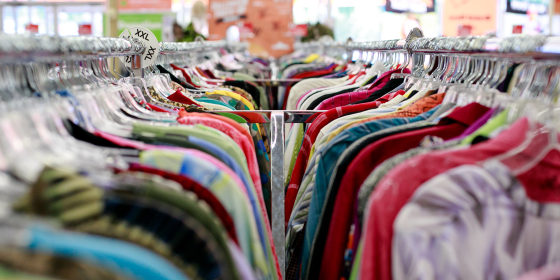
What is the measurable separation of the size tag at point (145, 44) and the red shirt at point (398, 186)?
1.32 meters

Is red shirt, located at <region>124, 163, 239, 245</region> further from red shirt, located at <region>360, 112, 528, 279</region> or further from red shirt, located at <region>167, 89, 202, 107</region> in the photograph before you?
red shirt, located at <region>167, 89, 202, 107</region>

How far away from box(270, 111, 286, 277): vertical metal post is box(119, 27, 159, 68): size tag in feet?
2.01

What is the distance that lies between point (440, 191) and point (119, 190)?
20.0 inches

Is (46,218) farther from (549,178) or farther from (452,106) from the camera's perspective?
(452,106)

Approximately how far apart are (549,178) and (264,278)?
0.56 meters

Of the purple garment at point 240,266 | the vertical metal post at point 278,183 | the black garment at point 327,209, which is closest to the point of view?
the purple garment at point 240,266

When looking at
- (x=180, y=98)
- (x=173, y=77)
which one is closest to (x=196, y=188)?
(x=180, y=98)

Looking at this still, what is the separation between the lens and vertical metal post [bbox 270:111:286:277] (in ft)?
5.69

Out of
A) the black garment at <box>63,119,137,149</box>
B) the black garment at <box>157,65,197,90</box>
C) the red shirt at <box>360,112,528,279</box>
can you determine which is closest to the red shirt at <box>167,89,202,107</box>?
the black garment at <box>157,65,197,90</box>

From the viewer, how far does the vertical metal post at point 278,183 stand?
1733mm

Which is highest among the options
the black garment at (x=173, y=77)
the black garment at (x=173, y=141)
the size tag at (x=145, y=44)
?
the size tag at (x=145, y=44)

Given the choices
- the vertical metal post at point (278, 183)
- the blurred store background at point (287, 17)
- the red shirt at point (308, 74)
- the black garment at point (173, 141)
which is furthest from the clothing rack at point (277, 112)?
the blurred store background at point (287, 17)

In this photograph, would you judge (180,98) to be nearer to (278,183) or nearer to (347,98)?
(278,183)

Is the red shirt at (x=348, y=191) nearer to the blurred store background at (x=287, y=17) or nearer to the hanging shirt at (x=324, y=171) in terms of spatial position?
the hanging shirt at (x=324, y=171)
